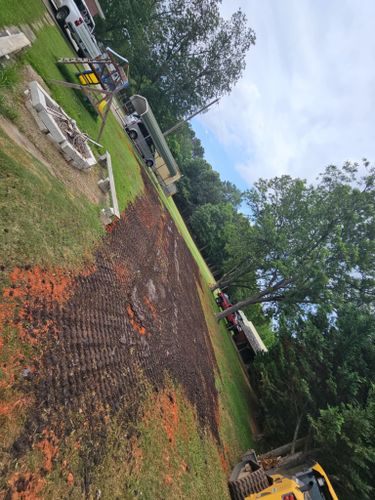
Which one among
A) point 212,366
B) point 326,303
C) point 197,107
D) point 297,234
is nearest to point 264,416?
point 212,366

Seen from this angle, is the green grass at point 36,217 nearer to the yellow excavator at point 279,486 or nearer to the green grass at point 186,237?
the yellow excavator at point 279,486

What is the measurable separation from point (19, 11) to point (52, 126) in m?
4.86

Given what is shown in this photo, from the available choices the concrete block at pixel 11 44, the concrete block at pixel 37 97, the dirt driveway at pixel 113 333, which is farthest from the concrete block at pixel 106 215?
the concrete block at pixel 11 44

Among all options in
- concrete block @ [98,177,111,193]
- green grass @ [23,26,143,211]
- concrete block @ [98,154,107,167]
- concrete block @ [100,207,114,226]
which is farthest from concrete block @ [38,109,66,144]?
concrete block @ [98,154,107,167]

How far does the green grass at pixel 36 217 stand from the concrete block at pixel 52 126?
1316 mm

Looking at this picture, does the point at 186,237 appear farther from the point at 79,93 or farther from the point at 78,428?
the point at 78,428

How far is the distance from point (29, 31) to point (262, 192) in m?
14.9

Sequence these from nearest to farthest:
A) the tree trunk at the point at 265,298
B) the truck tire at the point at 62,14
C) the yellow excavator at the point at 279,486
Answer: the yellow excavator at the point at 279,486 < the truck tire at the point at 62,14 < the tree trunk at the point at 265,298

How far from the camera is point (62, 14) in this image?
44.4 ft

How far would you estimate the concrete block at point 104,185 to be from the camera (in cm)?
948

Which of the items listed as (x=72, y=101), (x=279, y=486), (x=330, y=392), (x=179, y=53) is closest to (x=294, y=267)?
(x=330, y=392)

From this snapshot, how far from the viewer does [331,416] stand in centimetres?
1023

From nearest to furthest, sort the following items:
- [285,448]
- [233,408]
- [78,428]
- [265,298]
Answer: [78,428] < [285,448] < [233,408] < [265,298]

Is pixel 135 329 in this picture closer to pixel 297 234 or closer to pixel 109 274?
pixel 109 274
